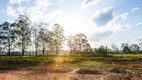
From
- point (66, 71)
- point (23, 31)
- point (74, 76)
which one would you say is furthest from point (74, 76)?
point (23, 31)

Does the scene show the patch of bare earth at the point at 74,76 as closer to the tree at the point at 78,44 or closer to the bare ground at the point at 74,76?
the bare ground at the point at 74,76

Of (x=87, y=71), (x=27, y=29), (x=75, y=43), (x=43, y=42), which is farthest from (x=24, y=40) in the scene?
(x=87, y=71)

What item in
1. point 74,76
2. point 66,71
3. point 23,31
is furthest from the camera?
point 23,31

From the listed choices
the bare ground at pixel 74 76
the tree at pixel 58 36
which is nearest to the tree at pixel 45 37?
the tree at pixel 58 36

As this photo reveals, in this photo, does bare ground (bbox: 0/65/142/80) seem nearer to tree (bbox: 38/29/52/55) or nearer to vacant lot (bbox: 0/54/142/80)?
vacant lot (bbox: 0/54/142/80)

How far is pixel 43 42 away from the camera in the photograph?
247 feet

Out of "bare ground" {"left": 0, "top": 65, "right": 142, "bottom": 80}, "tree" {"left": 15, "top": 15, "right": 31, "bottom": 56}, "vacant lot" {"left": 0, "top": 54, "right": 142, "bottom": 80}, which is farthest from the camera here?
"tree" {"left": 15, "top": 15, "right": 31, "bottom": 56}

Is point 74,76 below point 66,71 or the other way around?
below

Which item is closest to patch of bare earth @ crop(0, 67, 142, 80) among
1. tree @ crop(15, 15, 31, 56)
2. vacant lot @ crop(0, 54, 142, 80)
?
vacant lot @ crop(0, 54, 142, 80)

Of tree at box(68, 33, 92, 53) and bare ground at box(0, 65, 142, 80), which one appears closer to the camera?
bare ground at box(0, 65, 142, 80)

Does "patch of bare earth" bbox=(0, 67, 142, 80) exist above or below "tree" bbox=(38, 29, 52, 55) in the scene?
below

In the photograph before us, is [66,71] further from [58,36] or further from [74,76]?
[58,36]

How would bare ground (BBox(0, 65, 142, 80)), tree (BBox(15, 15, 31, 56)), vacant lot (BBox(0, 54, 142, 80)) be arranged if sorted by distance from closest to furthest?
bare ground (BBox(0, 65, 142, 80))
vacant lot (BBox(0, 54, 142, 80))
tree (BBox(15, 15, 31, 56))

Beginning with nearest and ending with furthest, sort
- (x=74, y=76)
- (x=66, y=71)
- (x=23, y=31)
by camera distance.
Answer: (x=74, y=76) → (x=66, y=71) → (x=23, y=31)
